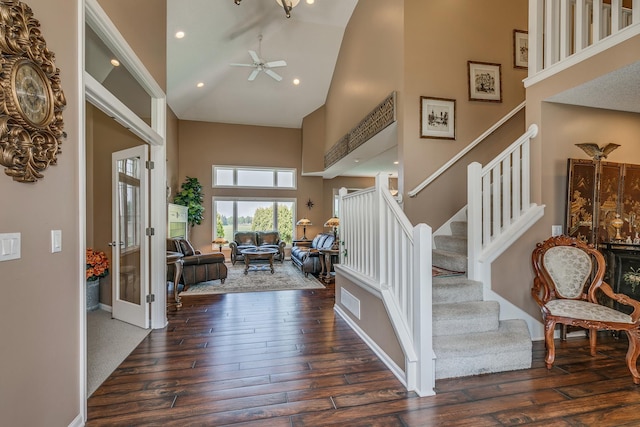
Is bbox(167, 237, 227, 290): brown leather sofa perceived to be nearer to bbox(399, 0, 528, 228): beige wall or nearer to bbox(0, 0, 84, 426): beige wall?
bbox(0, 0, 84, 426): beige wall

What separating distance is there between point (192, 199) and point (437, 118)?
657 cm

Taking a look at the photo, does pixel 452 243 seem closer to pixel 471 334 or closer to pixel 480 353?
pixel 471 334

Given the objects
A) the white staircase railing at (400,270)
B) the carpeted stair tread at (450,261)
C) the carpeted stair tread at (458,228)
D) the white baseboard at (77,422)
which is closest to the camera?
the white baseboard at (77,422)

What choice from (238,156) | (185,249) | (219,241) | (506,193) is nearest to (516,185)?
(506,193)

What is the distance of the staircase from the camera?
2379 mm

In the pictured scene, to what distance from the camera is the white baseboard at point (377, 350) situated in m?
2.33

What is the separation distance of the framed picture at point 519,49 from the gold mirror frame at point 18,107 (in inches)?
200

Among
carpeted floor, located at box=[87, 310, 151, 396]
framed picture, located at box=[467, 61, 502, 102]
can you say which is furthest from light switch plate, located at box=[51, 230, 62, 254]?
framed picture, located at box=[467, 61, 502, 102]

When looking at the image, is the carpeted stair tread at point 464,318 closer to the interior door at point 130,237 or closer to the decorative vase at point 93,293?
the interior door at point 130,237

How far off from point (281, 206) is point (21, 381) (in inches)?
321

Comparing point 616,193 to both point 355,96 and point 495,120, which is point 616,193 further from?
point 355,96

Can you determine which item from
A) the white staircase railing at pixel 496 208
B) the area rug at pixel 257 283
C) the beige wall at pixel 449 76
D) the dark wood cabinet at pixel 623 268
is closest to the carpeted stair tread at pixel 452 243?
the beige wall at pixel 449 76

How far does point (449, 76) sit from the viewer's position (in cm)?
413

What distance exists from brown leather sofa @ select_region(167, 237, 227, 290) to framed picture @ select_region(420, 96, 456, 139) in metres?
4.05
